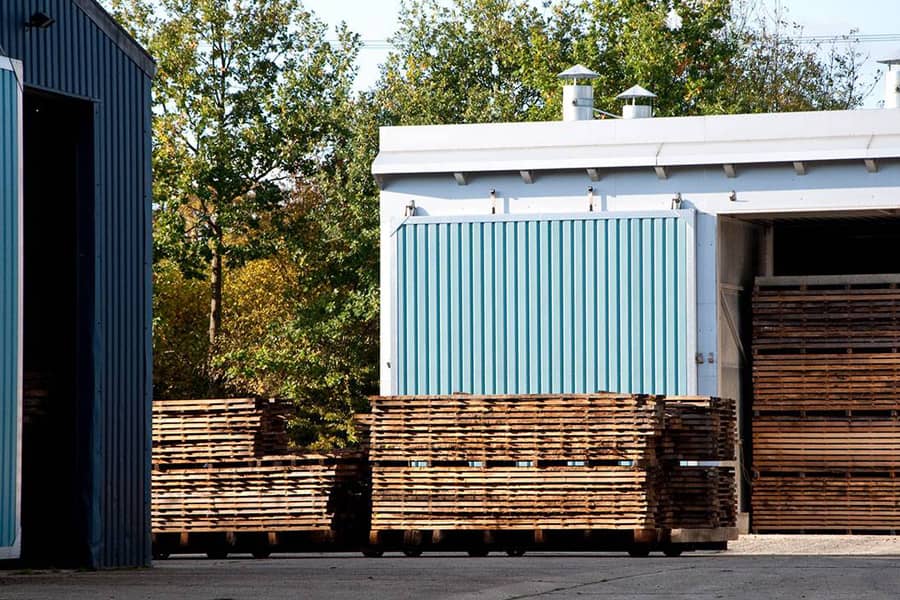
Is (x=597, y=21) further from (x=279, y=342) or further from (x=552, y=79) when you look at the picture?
(x=279, y=342)

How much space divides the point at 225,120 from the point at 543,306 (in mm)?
15187

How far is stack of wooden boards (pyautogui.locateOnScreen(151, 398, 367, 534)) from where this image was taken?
67.9 ft

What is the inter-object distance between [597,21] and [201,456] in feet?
83.7

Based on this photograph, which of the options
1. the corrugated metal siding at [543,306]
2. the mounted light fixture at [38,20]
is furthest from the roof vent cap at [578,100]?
the mounted light fixture at [38,20]

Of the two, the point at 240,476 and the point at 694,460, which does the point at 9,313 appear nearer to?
the point at 240,476

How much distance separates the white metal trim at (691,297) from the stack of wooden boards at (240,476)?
556cm

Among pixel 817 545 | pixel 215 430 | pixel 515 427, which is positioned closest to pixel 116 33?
pixel 215 430

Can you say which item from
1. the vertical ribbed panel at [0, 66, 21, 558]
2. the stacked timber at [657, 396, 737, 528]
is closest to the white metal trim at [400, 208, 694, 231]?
the stacked timber at [657, 396, 737, 528]

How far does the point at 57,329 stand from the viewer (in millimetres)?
16734

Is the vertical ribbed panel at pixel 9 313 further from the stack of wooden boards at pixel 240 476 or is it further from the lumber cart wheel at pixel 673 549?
the lumber cart wheel at pixel 673 549

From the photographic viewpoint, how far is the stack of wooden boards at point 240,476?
67.9ft

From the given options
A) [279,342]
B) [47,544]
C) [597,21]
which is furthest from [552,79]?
[47,544]

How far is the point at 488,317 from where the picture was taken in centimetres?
2497

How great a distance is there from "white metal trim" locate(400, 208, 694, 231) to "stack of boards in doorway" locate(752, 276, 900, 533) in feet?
7.04
